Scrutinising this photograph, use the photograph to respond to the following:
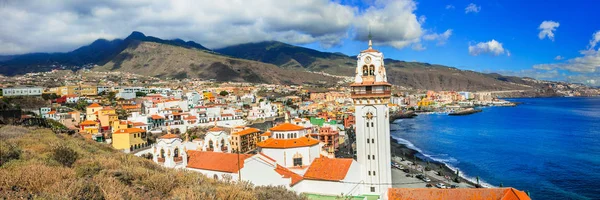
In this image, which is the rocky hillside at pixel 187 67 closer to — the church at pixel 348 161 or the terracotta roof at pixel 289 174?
the church at pixel 348 161

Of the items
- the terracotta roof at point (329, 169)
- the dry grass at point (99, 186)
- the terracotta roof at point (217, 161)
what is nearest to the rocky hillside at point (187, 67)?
the terracotta roof at point (217, 161)

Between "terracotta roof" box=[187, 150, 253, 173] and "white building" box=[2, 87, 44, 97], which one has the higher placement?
"white building" box=[2, 87, 44, 97]

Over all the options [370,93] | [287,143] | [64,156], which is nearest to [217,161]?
[287,143]

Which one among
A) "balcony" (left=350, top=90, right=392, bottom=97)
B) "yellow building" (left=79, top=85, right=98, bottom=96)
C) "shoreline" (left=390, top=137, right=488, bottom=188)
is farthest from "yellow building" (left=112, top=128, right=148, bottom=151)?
"yellow building" (left=79, top=85, right=98, bottom=96)

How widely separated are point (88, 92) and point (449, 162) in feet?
203

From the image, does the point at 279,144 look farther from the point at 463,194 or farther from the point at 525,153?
the point at 525,153

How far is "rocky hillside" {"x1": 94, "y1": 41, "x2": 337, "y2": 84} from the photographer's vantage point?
501ft

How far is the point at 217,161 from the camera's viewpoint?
21.7m

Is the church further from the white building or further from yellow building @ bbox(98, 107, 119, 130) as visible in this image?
the white building

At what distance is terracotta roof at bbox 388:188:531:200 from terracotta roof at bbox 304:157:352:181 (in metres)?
3.11

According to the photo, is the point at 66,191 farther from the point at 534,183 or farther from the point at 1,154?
the point at 534,183

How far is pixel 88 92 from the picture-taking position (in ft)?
223

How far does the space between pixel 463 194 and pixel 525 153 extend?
38.0 m

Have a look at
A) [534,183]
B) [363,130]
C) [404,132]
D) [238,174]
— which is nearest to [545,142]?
[404,132]
